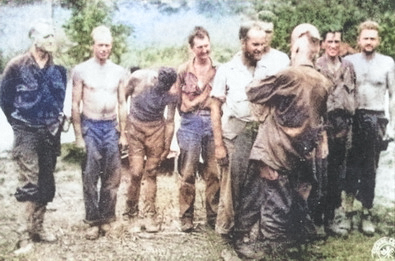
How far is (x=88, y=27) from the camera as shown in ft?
13.2

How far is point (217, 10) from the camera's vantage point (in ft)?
13.5

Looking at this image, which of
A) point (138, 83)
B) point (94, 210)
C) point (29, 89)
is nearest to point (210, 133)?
point (138, 83)

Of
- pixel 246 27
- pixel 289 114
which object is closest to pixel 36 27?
pixel 246 27

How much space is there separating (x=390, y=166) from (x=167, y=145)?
148cm

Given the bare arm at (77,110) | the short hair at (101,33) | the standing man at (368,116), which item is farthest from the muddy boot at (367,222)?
the short hair at (101,33)

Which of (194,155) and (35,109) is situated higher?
(35,109)

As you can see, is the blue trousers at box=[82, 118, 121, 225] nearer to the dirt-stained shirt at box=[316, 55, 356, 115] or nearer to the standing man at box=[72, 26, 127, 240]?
the standing man at box=[72, 26, 127, 240]

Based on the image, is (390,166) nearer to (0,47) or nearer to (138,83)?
(138,83)

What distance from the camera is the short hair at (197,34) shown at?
13.3ft

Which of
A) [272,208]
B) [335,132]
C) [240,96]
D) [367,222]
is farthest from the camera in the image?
[367,222]

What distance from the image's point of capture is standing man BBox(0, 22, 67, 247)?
400 cm

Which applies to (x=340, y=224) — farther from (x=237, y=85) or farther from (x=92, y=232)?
(x=92, y=232)

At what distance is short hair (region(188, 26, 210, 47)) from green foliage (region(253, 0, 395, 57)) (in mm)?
362

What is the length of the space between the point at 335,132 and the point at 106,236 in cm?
158
